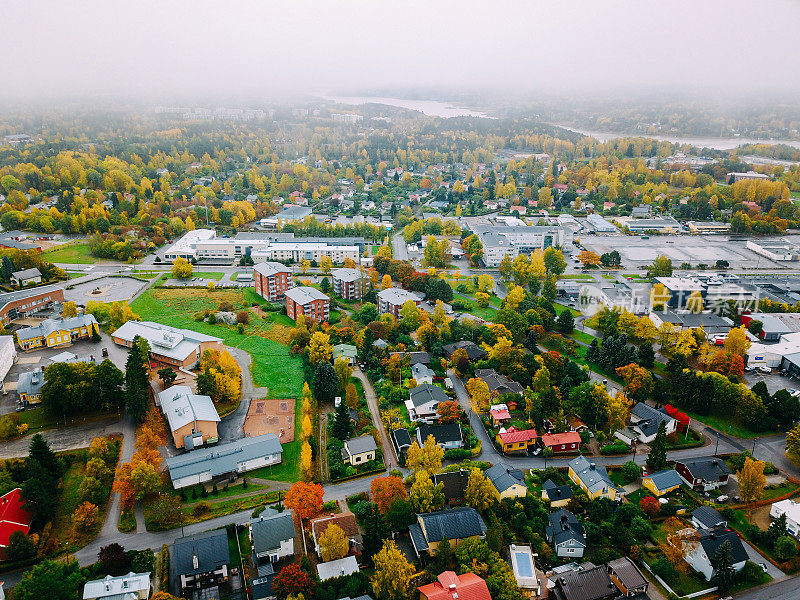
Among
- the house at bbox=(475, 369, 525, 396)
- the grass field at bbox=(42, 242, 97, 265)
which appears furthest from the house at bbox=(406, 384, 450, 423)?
the grass field at bbox=(42, 242, 97, 265)

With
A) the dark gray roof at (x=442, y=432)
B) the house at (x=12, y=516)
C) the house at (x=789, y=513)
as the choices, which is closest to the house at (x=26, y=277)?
the house at (x=12, y=516)

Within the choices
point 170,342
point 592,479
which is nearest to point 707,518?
point 592,479

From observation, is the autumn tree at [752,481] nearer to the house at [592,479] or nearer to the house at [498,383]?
the house at [592,479]

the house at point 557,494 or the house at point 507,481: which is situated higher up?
the house at point 507,481

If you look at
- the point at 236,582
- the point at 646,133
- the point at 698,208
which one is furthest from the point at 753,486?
the point at 646,133

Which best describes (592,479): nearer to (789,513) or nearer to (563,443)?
(563,443)

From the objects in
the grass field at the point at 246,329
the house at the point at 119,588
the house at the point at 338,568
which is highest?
the house at the point at 119,588

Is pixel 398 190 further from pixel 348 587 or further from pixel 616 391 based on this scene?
pixel 348 587

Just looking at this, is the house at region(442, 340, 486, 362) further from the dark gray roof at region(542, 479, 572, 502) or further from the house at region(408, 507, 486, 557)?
the house at region(408, 507, 486, 557)
